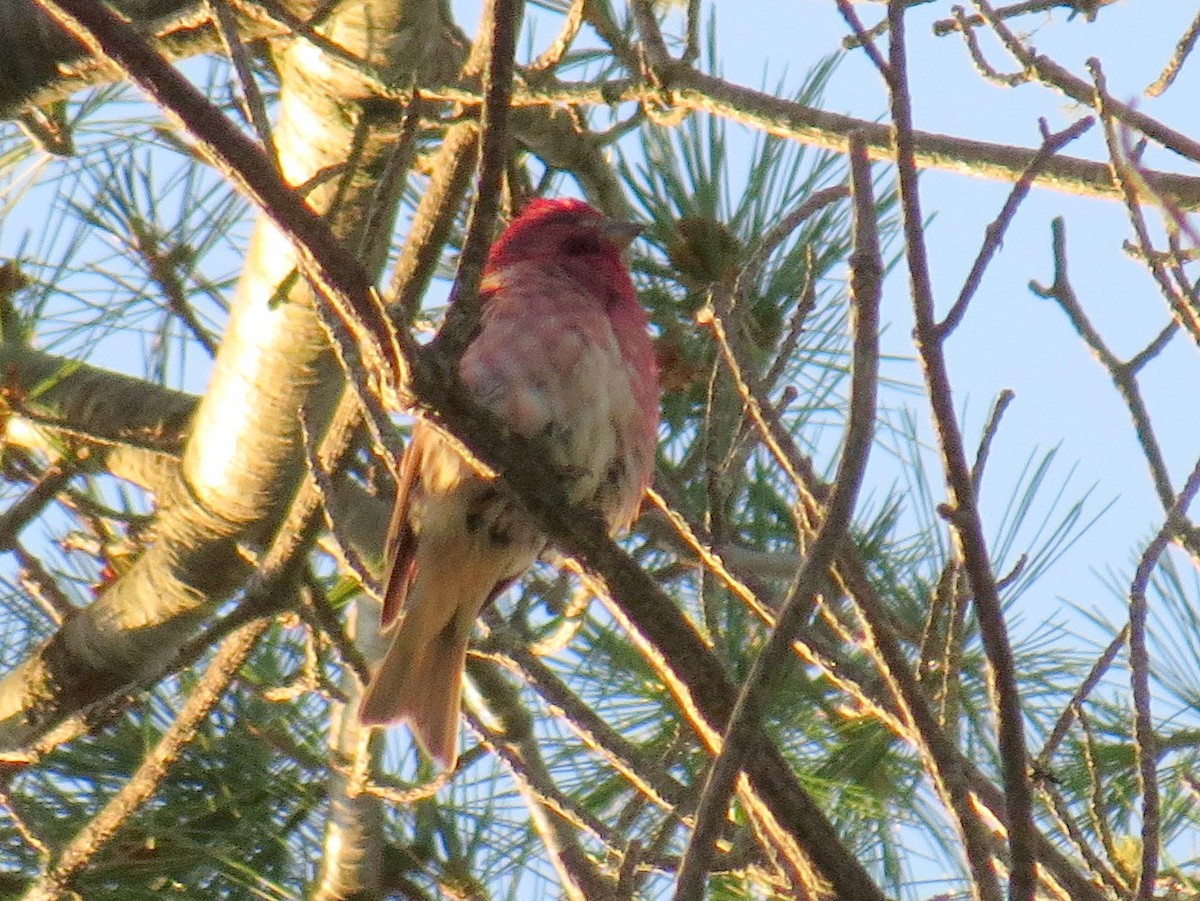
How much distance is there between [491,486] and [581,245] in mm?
859

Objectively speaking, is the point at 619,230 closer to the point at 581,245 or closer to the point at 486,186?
the point at 581,245

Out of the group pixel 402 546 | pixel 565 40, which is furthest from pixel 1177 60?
pixel 402 546

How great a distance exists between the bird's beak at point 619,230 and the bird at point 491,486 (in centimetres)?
15

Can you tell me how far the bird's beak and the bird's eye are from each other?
0.13 ft

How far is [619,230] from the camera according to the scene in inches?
166

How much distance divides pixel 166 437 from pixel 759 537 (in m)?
1.52

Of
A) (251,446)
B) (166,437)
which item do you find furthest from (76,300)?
(251,446)

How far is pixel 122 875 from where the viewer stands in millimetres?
4383

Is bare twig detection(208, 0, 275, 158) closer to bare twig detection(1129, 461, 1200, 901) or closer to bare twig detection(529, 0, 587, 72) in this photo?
bare twig detection(529, 0, 587, 72)

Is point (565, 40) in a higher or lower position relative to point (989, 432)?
higher

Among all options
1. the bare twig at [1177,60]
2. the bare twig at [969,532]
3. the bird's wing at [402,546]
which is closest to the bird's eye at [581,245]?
the bird's wing at [402,546]

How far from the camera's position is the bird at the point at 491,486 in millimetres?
3740

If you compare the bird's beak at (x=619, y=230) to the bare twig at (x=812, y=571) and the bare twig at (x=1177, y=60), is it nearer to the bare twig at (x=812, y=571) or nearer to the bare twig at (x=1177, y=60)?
the bare twig at (x=1177, y=60)

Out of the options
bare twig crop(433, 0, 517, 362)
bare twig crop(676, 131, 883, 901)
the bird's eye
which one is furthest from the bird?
bare twig crop(676, 131, 883, 901)
